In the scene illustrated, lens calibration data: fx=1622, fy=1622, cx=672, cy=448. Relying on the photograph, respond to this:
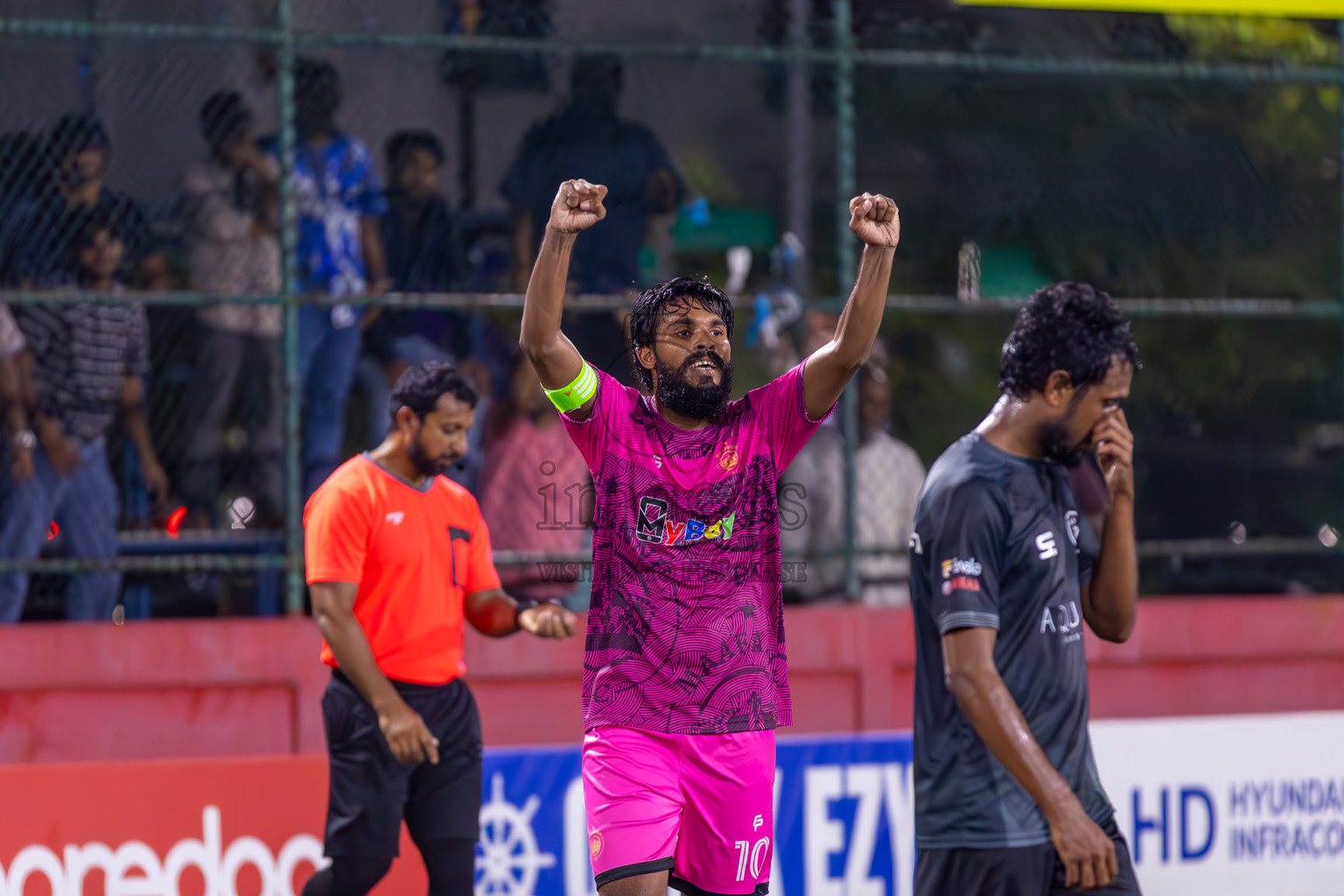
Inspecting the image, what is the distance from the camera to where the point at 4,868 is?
5.68 m

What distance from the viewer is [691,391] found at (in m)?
4.02

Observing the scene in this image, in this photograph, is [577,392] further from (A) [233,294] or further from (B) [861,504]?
(B) [861,504]

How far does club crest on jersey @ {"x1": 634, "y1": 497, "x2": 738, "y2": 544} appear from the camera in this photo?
4004 millimetres

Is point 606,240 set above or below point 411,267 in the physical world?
above

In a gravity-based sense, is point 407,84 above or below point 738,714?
above

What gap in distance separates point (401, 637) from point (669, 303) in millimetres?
1878

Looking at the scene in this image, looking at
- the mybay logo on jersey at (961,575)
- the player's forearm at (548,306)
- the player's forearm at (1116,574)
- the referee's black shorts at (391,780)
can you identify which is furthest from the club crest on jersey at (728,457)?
the referee's black shorts at (391,780)

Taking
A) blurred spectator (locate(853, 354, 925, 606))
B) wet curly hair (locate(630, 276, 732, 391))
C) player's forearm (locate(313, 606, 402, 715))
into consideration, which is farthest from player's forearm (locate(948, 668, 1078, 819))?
blurred spectator (locate(853, 354, 925, 606))

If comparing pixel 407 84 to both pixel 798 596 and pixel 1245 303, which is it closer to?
pixel 798 596

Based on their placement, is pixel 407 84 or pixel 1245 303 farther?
pixel 1245 303

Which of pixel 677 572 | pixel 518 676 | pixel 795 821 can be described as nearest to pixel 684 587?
pixel 677 572

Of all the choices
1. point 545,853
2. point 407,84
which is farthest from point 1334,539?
point 407,84

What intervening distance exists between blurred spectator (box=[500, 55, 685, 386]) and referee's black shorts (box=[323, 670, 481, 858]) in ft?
8.39

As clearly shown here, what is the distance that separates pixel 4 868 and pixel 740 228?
4278 mm
